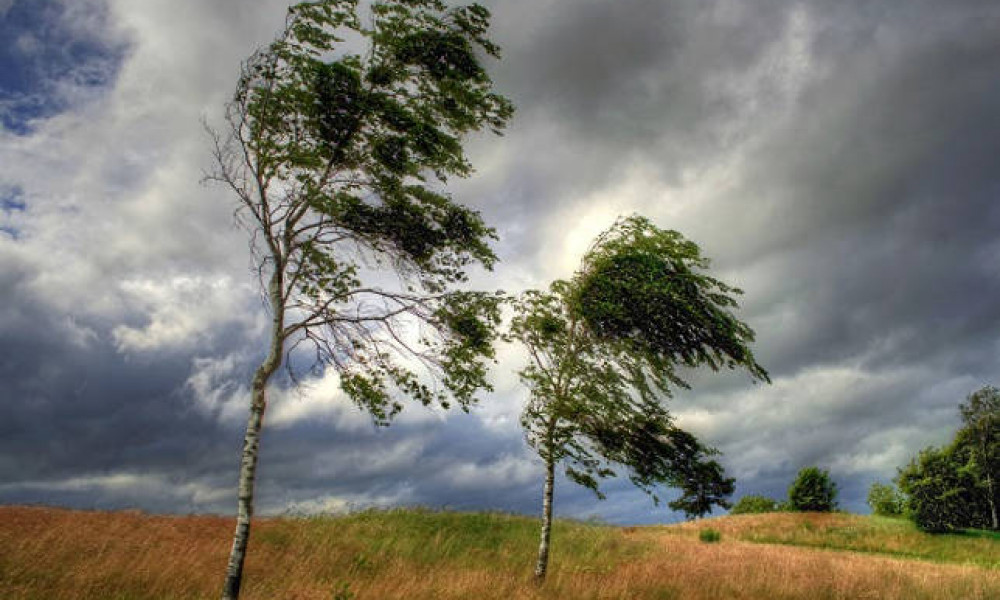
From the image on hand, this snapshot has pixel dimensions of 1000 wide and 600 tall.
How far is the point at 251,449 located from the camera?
360 inches

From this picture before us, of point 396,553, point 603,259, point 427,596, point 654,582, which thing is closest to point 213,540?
point 396,553

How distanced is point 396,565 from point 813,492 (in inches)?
1412

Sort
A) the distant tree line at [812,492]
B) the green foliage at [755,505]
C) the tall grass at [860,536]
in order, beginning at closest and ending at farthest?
1. the tall grass at [860,536]
2. the distant tree line at [812,492]
3. the green foliage at [755,505]

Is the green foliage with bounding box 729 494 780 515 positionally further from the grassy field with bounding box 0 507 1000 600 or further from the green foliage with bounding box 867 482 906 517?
the grassy field with bounding box 0 507 1000 600

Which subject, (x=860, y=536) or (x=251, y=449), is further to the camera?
(x=860, y=536)

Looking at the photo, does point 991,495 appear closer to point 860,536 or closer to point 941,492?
point 941,492

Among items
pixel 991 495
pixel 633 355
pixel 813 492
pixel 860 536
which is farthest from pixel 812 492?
pixel 633 355

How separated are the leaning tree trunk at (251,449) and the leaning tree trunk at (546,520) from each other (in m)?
6.56

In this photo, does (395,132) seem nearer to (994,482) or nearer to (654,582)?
(654,582)

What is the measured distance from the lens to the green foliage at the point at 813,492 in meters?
38.8

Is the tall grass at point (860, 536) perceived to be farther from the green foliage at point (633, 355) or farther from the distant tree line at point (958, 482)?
the green foliage at point (633, 355)

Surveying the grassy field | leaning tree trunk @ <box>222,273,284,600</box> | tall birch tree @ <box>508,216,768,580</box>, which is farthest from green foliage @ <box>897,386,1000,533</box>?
leaning tree trunk @ <box>222,273,284,600</box>

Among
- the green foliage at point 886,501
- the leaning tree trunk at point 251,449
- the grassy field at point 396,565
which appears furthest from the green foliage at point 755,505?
the leaning tree trunk at point 251,449

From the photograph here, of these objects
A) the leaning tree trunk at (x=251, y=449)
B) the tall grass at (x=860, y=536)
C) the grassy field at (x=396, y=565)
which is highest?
the leaning tree trunk at (x=251, y=449)
